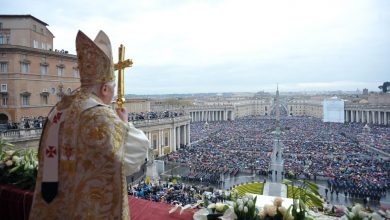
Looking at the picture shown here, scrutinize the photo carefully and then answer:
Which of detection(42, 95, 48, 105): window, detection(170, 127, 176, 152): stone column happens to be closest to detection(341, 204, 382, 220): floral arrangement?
detection(42, 95, 48, 105): window

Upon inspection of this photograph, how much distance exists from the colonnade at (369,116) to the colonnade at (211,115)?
3702cm

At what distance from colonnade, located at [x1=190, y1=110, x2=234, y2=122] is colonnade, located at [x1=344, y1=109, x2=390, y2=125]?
121 feet

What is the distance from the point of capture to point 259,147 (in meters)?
→ 43.0

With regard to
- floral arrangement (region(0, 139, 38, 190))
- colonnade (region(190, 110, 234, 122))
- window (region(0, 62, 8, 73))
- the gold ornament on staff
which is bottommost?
colonnade (region(190, 110, 234, 122))

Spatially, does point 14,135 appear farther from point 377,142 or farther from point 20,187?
point 377,142

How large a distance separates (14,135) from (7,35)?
31.4ft

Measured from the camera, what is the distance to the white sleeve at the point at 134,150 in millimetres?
3201

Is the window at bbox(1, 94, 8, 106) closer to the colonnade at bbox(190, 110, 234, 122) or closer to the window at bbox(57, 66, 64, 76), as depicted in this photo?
the window at bbox(57, 66, 64, 76)

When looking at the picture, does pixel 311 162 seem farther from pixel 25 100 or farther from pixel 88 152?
pixel 88 152

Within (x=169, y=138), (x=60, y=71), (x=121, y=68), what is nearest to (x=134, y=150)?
(x=121, y=68)

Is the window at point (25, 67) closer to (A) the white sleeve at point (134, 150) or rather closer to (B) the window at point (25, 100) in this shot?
(B) the window at point (25, 100)

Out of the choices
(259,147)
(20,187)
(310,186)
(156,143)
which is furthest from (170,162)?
(310,186)

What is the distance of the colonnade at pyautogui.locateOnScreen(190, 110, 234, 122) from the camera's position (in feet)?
355

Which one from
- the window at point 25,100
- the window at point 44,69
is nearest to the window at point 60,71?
the window at point 44,69
